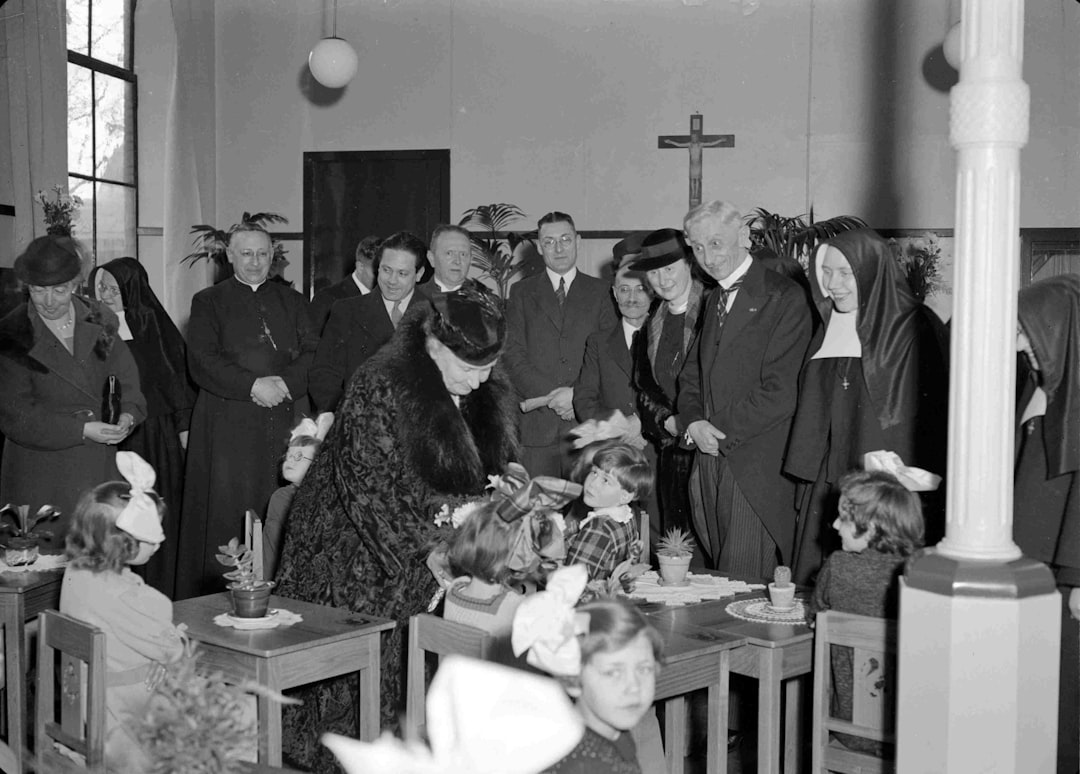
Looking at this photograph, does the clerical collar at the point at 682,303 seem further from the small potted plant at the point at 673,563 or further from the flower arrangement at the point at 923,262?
the flower arrangement at the point at 923,262

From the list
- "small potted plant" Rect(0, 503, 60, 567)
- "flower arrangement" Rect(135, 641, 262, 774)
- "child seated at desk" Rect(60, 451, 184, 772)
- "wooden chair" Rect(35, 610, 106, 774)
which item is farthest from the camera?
"small potted plant" Rect(0, 503, 60, 567)

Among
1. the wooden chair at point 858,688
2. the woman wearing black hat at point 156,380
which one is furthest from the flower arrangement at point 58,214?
the wooden chair at point 858,688

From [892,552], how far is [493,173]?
7362 mm

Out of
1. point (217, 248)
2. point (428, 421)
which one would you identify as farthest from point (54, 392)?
point (217, 248)

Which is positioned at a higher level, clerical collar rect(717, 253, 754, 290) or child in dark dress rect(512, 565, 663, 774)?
clerical collar rect(717, 253, 754, 290)

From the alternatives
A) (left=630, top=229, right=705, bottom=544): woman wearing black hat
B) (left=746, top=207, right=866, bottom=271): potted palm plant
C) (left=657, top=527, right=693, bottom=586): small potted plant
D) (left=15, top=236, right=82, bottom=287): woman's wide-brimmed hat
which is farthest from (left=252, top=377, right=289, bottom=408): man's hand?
(left=746, top=207, right=866, bottom=271): potted palm plant

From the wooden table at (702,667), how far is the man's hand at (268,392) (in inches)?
125

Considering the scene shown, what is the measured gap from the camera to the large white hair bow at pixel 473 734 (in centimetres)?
167

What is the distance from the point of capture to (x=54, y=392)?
5586mm

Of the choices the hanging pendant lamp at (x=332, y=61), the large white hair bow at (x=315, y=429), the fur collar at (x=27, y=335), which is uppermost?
the hanging pendant lamp at (x=332, y=61)

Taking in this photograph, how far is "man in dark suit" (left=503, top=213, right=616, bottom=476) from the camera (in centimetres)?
672

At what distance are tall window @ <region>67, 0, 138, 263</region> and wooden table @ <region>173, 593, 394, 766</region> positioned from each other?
7093 mm

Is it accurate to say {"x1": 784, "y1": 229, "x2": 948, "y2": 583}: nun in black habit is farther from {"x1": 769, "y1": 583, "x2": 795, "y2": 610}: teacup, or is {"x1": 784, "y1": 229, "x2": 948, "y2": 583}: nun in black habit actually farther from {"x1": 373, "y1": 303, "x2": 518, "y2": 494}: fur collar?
{"x1": 373, "y1": 303, "x2": 518, "y2": 494}: fur collar

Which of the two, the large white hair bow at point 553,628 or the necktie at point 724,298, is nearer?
the large white hair bow at point 553,628
